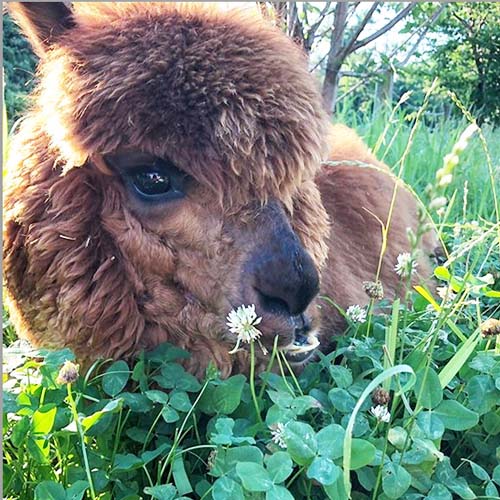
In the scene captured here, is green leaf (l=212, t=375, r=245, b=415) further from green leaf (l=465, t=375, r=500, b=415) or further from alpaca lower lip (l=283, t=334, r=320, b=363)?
green leaf (l=465, t=375, r=500, b=415)

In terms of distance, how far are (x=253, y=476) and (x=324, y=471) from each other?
0.11 metres

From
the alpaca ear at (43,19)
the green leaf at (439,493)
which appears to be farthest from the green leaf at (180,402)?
the alpaca ear at (43,19)

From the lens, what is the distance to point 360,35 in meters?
2.72

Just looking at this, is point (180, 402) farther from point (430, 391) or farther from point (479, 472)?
point (479, 472)

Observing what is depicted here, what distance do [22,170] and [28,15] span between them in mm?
351

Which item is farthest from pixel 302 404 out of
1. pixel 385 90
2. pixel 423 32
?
pixel 385 90

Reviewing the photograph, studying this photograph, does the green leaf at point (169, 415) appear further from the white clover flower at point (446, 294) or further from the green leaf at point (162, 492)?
the white clover flower at point (446, 294)

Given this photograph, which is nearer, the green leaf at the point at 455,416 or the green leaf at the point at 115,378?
the green leaf at the point at 455,416

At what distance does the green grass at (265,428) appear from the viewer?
1096 mm

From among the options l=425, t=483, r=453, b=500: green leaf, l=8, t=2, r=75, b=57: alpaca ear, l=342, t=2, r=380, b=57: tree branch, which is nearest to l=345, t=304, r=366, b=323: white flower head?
l=425, t=483, r=453, b=500: green leaf

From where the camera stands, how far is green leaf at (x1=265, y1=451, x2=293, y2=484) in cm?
103

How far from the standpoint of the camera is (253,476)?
1.02 m

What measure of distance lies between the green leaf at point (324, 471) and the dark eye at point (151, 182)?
2.09 ft

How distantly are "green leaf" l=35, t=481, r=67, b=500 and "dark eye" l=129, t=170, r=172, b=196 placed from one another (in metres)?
0.60
